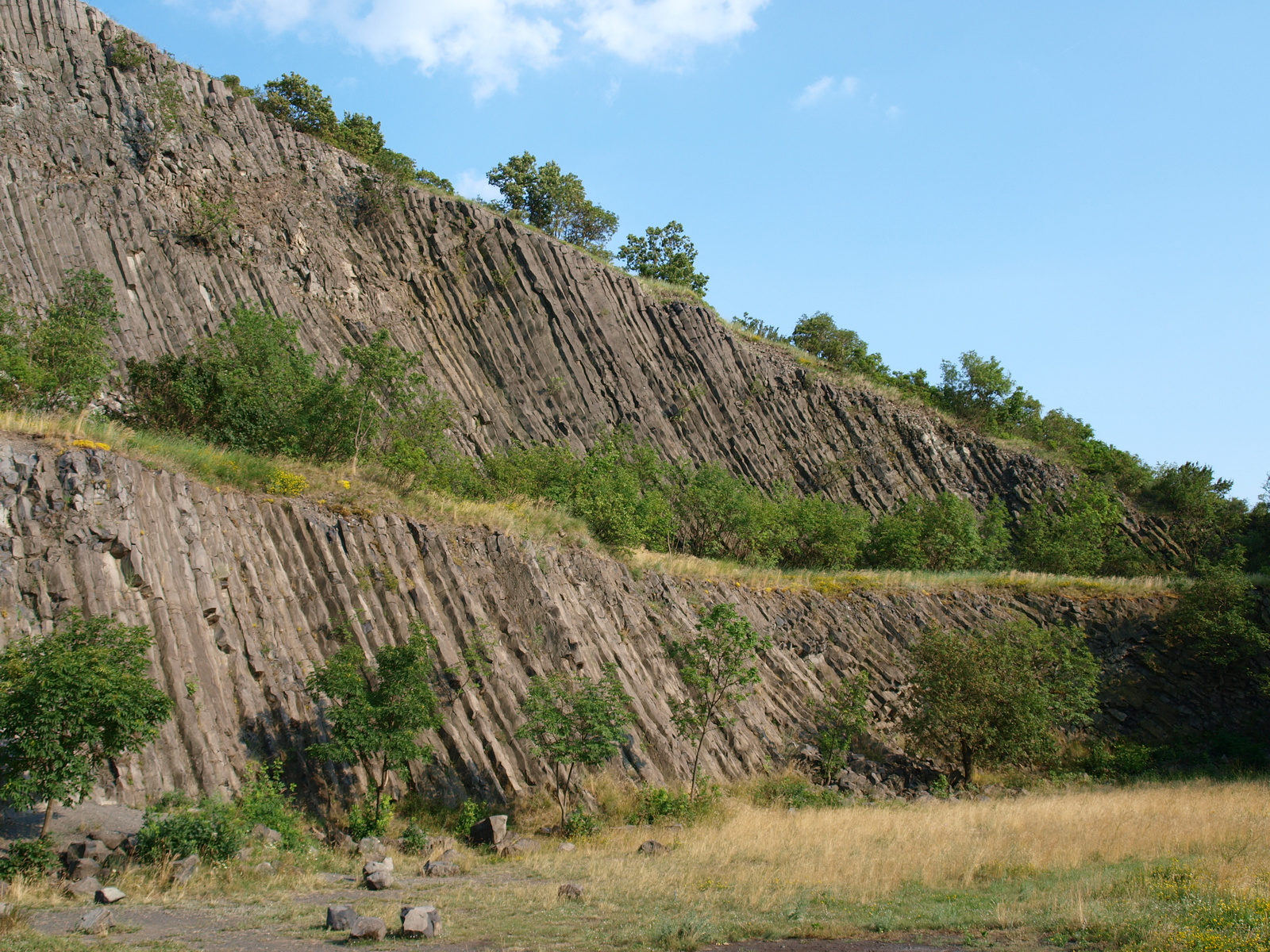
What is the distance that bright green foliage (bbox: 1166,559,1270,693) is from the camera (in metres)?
31.7

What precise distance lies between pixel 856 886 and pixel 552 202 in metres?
52.1

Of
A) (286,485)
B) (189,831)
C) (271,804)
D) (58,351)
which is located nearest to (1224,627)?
(286,485)

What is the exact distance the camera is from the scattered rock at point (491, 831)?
14.8 meters

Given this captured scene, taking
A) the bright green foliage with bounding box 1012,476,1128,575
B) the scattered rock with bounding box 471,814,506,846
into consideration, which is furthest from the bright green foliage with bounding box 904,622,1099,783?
the bright green foliage with bounding box 1012,476,1128,575

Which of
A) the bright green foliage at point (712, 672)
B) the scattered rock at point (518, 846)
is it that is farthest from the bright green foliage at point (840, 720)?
the scattered rock at point (518, 846)

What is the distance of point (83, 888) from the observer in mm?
10039

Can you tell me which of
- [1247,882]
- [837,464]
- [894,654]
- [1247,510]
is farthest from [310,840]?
[1247,510]

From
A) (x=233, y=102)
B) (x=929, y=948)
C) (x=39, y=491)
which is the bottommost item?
(x=929, y=948)

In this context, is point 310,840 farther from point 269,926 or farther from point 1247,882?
point 1247,882

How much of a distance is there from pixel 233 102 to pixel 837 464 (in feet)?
104

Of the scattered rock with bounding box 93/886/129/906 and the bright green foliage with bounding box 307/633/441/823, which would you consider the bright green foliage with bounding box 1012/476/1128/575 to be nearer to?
the bright green foliage with bounding box 307/633/441/823

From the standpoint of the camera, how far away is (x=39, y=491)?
46.5 ft

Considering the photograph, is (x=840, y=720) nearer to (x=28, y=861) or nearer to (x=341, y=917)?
(x=341, y=917)

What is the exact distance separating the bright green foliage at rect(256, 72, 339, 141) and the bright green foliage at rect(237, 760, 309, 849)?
3241 cm
